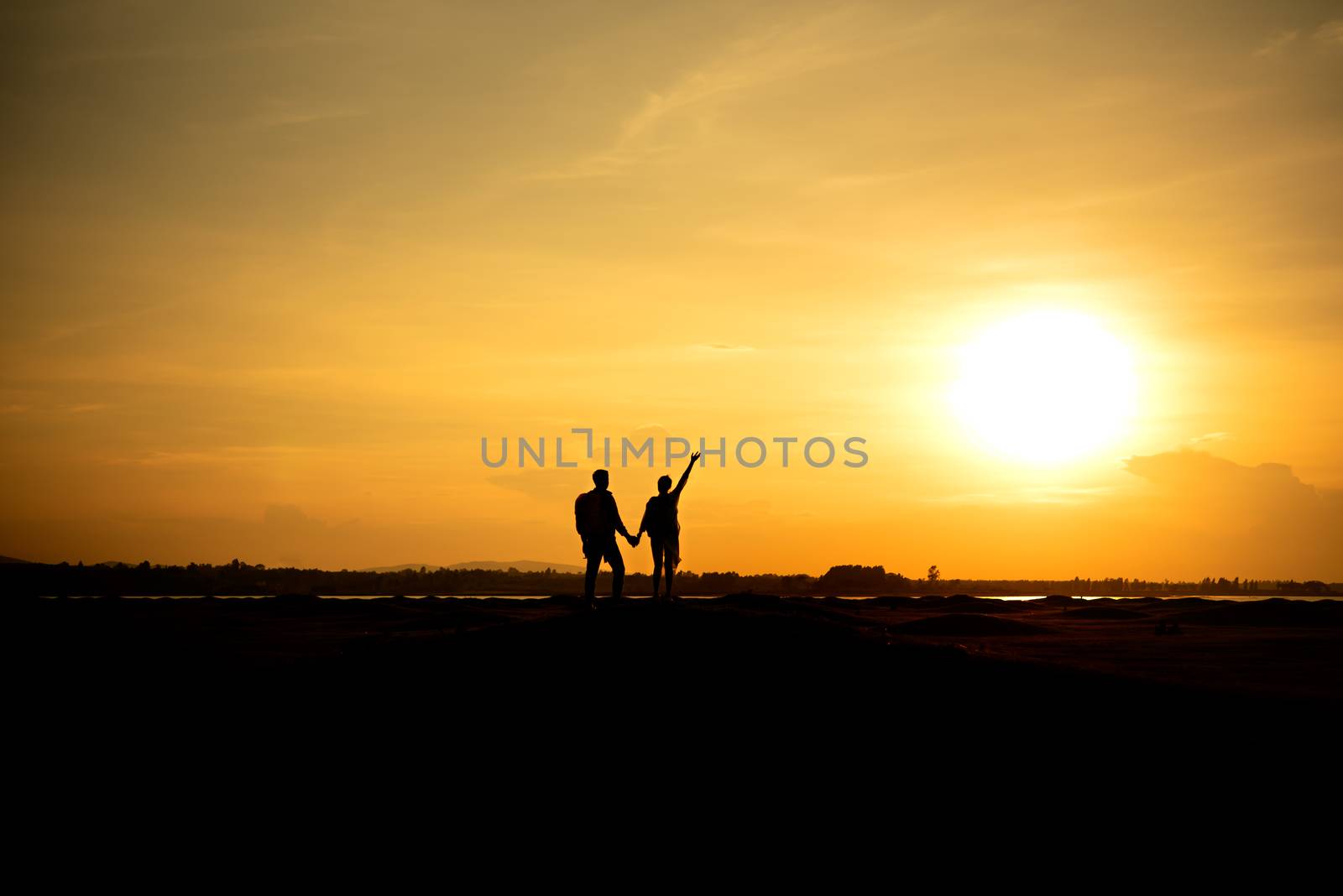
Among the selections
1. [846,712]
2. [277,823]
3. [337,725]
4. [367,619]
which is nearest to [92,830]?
[277,823]

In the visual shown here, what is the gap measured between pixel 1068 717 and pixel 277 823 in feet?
39.7

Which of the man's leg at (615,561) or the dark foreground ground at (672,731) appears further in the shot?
the man's leg at (615,561)

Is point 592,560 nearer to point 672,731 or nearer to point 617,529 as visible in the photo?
point 617,529

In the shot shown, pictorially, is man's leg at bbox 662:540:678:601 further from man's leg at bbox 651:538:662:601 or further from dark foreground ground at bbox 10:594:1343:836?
dark foreground ground at bbox 10:594:1343:836

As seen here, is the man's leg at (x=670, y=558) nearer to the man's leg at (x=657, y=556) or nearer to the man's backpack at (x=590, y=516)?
the man's leg at (x=657, y=556)

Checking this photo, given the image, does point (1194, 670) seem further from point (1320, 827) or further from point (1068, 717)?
point (1320, 827)

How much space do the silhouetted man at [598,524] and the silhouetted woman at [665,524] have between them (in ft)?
3.52

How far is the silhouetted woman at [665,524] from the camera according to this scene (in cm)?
2591

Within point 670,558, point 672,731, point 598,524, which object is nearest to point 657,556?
point 670,558

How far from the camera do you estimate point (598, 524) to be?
24859mm

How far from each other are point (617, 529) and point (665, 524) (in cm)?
137

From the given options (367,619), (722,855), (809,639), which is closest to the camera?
(722,855)

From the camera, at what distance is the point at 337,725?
17312 millimetres

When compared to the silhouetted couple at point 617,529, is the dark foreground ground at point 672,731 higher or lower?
lower
